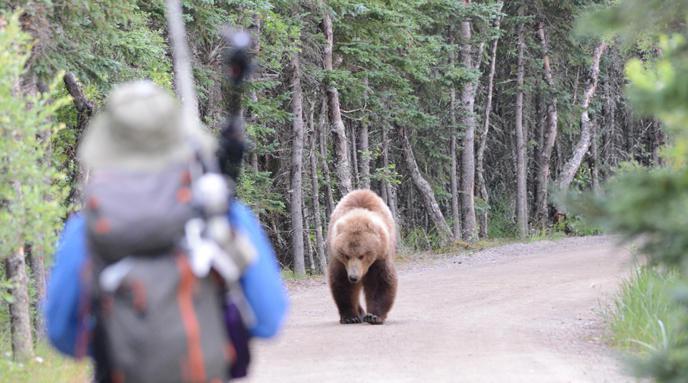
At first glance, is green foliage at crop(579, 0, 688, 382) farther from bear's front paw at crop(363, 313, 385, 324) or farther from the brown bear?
bear's front paw at crop(363, 313, 385, 324)

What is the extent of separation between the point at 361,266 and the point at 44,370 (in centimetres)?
495

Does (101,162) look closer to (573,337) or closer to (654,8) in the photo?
(654,8)

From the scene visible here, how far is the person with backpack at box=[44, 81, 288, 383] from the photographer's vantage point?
3621 mm

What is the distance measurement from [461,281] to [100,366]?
632 inches

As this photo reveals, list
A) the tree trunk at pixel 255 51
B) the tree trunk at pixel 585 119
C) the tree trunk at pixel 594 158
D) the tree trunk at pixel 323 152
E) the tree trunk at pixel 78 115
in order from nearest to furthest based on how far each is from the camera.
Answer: the tree trunk at pixel 78 115, the tree trunk at pixel 255 51, the tree trunk at pixel 323 152, the tree trunk at pixel 585 119, the tree trunk at pixel 594 158

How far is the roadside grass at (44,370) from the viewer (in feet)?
28.2

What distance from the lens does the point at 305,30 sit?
24.8m

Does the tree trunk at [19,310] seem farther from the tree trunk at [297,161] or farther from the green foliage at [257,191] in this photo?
the tree trunk at [297,161]

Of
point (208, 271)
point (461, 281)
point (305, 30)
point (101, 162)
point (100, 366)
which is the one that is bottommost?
point (461, 281)

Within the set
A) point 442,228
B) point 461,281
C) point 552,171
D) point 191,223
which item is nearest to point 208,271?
point 191,223

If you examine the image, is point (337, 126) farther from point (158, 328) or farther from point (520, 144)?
point (158, 328)

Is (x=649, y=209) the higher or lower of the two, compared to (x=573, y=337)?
higher

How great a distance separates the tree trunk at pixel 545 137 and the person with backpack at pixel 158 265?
102ft

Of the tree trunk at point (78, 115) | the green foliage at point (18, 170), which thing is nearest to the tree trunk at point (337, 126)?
the tree trunk at point (78, 115)
